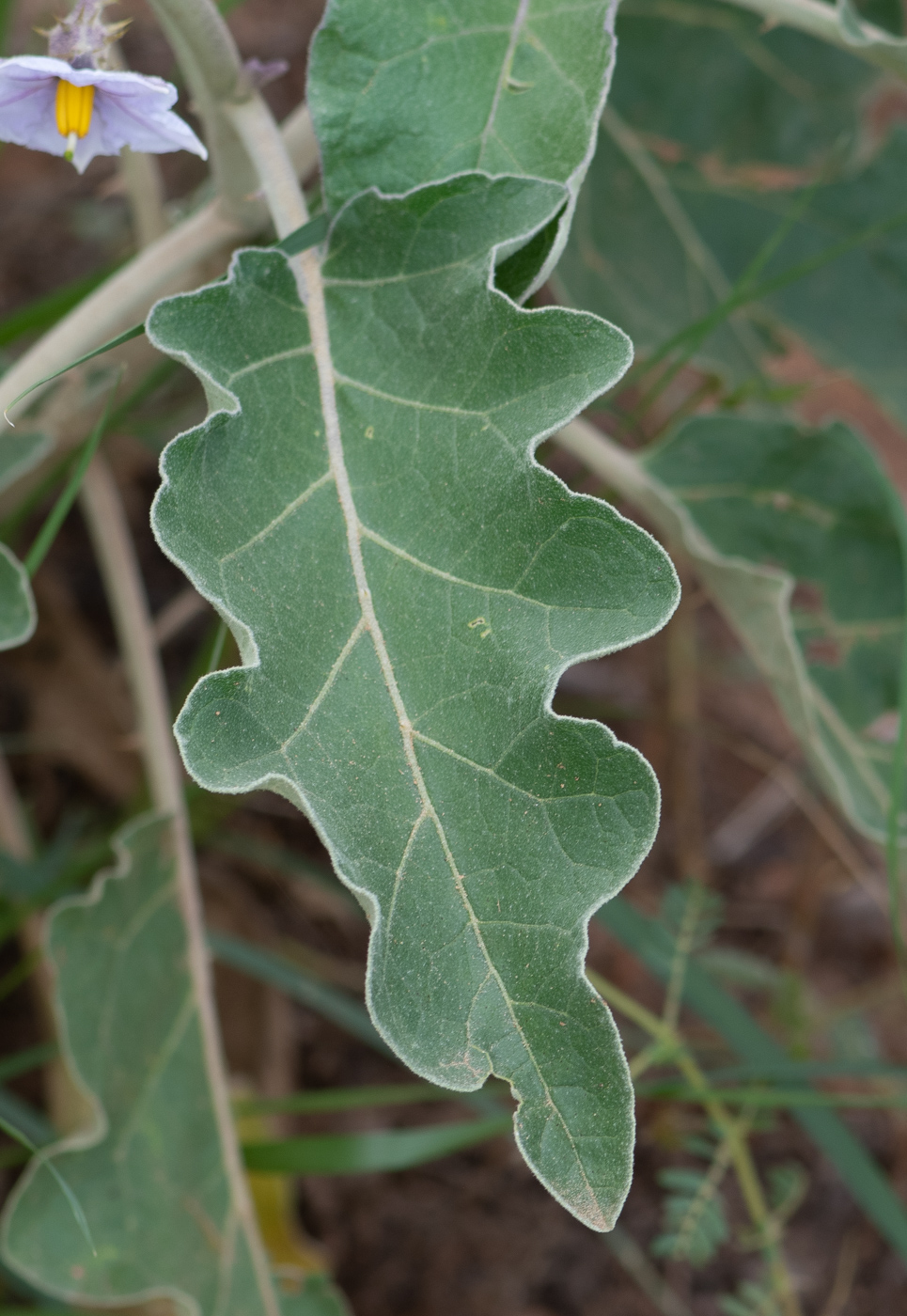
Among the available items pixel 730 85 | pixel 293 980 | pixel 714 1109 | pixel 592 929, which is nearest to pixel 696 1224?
pixel 714 1109

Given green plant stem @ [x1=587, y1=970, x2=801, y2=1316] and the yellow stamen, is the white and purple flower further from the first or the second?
green plant stem @ [x1=587, y1=970, x2=801, y2=1316]

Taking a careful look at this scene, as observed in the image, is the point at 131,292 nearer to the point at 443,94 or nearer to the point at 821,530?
the point at 443,94

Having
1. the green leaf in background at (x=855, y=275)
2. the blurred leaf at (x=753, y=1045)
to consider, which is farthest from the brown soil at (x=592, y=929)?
the blurred leaf at (x=753, y=1045)

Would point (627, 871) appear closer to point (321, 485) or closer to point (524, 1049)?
point (524, 1049)

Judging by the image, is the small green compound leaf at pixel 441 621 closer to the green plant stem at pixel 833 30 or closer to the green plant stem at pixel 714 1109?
the green plant stem at pixel 833 30

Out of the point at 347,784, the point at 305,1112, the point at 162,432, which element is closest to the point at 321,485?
the point at 347,784

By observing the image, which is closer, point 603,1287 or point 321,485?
point 321,485
